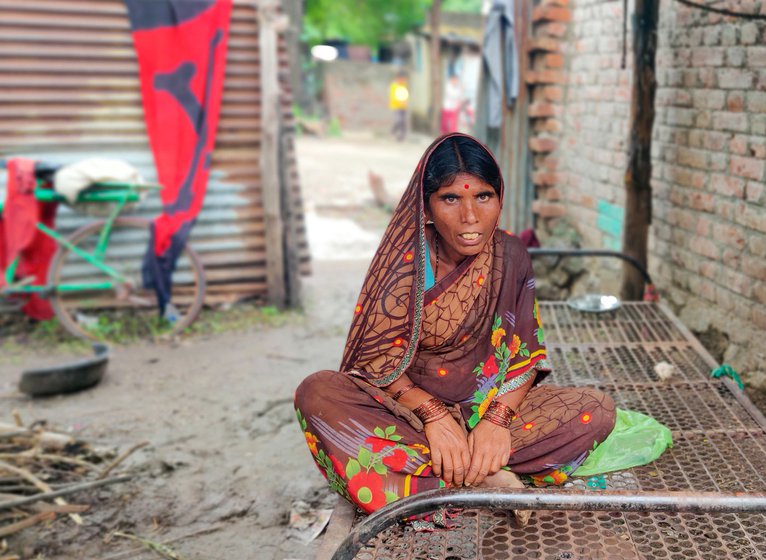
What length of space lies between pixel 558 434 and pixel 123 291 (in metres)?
4.78

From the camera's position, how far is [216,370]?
562 cm

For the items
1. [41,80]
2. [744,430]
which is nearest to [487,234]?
[744,430]

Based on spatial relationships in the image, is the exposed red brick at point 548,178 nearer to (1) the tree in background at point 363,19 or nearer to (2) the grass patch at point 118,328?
(2) the grass patch at point 118,328

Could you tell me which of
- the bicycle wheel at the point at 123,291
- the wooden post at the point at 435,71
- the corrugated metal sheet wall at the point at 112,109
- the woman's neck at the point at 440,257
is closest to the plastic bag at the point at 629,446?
the woman's neck at the point at 440,257

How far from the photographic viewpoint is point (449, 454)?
8.05 feet

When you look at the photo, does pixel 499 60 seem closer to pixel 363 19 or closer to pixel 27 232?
pixel 27 232

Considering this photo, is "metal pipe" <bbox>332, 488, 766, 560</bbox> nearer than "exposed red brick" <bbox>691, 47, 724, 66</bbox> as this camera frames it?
Yes

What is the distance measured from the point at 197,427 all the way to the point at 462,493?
3.08 metres

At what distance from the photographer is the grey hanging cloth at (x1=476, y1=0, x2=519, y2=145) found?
21.3 ft

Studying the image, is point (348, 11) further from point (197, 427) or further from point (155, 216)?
point (197, 427)

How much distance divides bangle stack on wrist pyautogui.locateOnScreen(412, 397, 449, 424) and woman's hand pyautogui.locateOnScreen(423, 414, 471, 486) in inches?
1.8

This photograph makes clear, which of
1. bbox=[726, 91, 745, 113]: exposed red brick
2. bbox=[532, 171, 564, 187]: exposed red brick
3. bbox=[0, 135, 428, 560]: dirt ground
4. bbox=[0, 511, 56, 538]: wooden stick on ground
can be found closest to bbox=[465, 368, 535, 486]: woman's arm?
bbox=[0, 135, 428, 560]: dirt ground

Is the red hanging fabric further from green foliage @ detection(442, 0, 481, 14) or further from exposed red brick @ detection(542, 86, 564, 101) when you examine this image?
green foliage @ detection(442, 0, 481, 14)

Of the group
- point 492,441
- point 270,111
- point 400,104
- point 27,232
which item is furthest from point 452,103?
point 492,441
